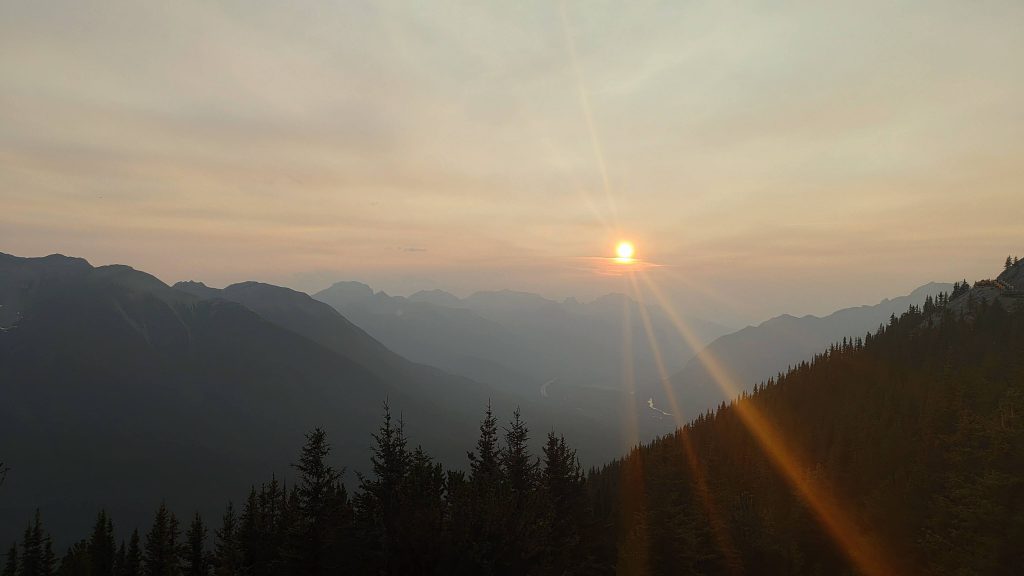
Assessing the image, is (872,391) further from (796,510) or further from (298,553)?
(298,553)

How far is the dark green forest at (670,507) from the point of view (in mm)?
30453

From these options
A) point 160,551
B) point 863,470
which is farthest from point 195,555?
point 863,470

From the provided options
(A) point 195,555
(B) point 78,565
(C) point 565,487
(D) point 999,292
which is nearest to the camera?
(C) point 565,487

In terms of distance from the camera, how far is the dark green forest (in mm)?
30453

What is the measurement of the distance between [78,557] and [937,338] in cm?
21363

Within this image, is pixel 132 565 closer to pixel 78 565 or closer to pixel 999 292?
pixel 78 565

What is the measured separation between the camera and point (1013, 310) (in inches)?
6132

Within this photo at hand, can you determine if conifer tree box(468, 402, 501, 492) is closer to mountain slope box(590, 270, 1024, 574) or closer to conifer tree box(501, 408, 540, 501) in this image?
conifer tree box(501, 408, 540, 501)

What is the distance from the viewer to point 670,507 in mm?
47844

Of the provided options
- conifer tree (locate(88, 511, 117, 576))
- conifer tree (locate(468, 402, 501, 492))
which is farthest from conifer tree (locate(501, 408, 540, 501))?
conifer tree (locate(88, 511, 117, 576))

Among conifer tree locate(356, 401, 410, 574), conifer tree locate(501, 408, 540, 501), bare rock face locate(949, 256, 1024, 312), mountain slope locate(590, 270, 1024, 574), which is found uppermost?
bare rock face locate(949, 256, 1024, 312)

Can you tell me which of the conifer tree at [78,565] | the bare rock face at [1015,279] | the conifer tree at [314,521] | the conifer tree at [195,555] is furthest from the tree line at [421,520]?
the bare rock face at [1015,279]

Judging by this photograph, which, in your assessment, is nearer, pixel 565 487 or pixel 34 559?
pixel 565 487

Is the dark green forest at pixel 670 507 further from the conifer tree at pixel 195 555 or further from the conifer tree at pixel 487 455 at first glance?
the conifer tree at pixel 195 555
